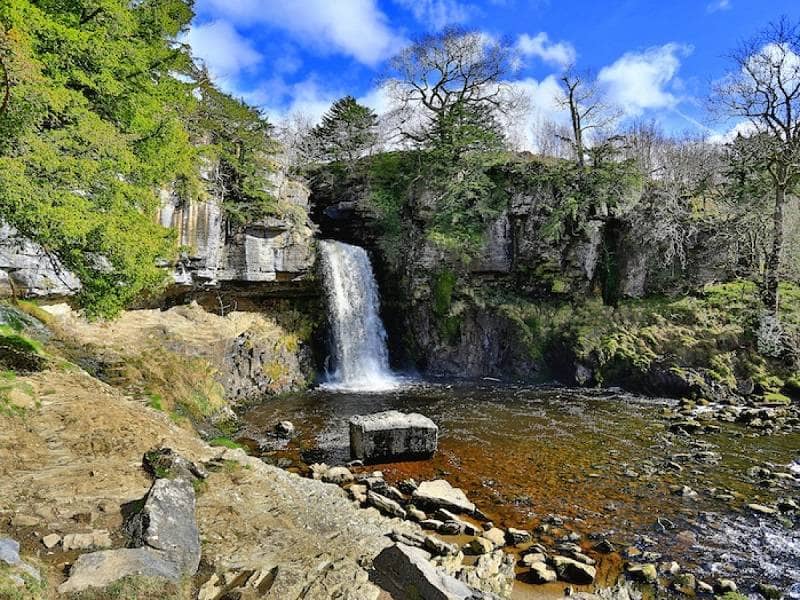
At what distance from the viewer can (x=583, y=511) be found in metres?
7.32

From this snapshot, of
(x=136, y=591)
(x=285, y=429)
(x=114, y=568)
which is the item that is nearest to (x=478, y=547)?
(x=136, y=591)

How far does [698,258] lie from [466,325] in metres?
9.97

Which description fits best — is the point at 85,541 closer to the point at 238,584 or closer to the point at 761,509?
the point at 238,584

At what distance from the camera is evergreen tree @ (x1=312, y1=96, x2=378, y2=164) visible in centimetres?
3048

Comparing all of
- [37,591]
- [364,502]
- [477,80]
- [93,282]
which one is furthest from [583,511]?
[477,80]

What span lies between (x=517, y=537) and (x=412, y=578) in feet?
8.56

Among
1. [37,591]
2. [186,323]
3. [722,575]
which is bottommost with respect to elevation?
[722,575]

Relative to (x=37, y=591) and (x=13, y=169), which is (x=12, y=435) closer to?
(x=13, y=169)

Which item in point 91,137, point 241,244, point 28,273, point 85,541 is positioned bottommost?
point 85,541

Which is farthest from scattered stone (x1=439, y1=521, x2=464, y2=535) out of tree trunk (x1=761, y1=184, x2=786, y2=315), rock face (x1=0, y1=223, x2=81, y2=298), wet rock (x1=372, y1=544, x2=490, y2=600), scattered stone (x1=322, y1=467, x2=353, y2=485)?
tree trunk (x1=761, y1=184, x2=786, y2=315)

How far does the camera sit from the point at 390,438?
370 inches

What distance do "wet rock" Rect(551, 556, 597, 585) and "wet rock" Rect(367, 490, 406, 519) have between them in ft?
7.30

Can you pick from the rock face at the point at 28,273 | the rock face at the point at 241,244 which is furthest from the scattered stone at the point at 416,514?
the rock face at the point at 241,244

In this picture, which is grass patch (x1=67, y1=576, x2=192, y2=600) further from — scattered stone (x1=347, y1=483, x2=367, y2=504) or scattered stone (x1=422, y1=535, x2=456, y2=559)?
scattered stone (x1=347, y1=483, x2=367, y2=504)
